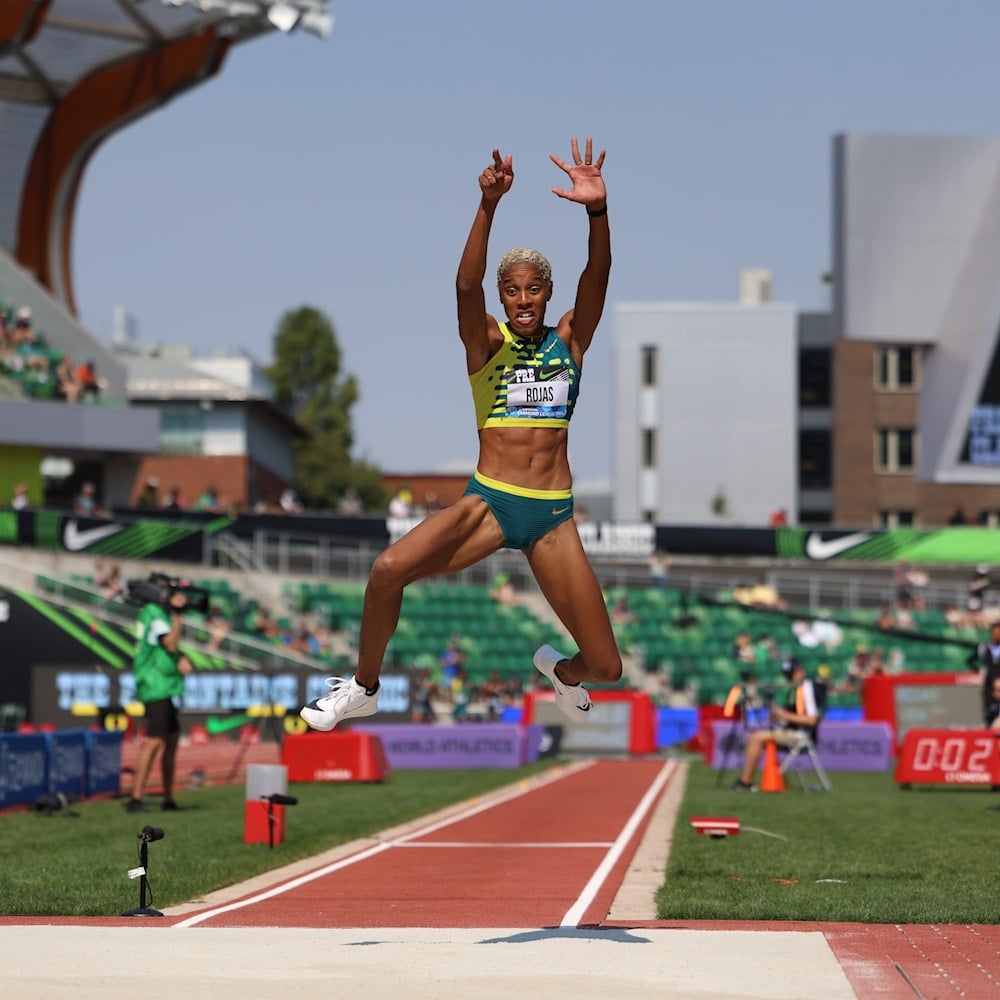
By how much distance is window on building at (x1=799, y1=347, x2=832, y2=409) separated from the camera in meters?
74.9

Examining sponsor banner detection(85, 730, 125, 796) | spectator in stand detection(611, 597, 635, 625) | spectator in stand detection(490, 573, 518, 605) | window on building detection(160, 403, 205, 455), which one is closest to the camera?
sponsor banner detection(85, 730, 125, 796)

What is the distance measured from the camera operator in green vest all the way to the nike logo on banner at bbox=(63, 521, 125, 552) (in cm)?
2616

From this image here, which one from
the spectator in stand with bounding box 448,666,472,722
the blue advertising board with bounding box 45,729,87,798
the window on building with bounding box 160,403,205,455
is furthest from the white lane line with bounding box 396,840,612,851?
the window on building with bounding box 160,403,205,455

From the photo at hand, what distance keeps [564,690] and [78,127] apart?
52.3m

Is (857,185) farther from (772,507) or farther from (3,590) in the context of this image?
(3,590)

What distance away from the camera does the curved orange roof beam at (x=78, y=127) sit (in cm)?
5656

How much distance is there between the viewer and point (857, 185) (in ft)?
220

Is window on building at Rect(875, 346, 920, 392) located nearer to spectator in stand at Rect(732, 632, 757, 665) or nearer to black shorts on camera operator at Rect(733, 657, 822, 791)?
spectator in stand at Rect(732, 632, 757, 665)

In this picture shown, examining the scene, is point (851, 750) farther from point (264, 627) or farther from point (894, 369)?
point (894, 369)

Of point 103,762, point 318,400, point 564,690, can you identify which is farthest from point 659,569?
point 318,400

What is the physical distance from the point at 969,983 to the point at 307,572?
40.6 metres

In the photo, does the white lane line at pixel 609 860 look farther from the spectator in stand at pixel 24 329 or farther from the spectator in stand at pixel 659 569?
the spectator in stand at pixel 24 329

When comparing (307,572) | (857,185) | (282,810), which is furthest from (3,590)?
(857,185)

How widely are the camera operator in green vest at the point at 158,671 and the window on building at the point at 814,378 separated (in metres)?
58.0
